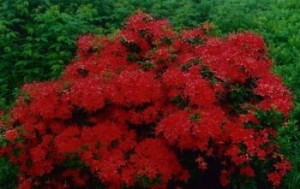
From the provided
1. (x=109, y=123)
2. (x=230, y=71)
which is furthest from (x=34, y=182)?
(x=230, y=71)

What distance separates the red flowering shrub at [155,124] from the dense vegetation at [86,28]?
1.18 m

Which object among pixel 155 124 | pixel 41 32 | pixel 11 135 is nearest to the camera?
pixel 11 135

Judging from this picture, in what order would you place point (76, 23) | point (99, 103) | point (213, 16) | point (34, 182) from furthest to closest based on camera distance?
point (213, 16)
point (76, 23)
point (34, 182)
point (99, 103)

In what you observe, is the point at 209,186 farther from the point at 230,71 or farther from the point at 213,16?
the point at 213,16

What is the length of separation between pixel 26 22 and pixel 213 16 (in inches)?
121

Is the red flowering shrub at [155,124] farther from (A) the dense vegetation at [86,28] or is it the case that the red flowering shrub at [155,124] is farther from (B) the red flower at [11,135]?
(A) the dense vegetation at [86,28]

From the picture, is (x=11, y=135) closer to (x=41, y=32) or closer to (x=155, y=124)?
(x=155, y=124)

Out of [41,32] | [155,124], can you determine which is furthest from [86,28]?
[155,124]

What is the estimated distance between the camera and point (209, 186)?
622cm

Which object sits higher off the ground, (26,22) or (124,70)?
(124,70)

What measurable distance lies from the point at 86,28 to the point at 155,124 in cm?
307

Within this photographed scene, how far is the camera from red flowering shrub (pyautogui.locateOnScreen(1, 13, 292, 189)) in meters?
5.46

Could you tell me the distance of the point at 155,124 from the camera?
5.86 metres

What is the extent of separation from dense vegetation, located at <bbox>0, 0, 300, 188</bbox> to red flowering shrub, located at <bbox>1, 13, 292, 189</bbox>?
1.18 metres
